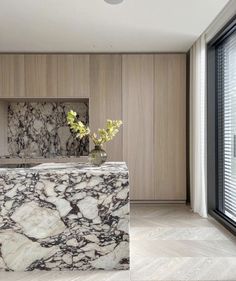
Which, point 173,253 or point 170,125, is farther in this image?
point 170,125

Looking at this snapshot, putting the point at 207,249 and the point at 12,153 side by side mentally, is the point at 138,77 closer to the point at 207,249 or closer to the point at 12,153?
the point at 12,153

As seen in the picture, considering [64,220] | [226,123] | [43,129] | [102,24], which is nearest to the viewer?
[64,220]

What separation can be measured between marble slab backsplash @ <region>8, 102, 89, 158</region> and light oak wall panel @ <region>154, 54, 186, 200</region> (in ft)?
4.32

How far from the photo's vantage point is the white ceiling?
10.7ft

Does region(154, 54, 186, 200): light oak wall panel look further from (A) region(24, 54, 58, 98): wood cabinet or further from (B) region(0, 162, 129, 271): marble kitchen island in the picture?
(B) region(0, 162, 129, 271): marble kitchen island

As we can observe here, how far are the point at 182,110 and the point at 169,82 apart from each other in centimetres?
50

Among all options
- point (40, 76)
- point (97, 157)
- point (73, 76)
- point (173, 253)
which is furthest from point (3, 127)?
point (173, 253)

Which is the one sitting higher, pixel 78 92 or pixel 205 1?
pixel 205 1

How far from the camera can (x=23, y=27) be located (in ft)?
12.7

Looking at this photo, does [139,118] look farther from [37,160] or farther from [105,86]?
[37,160]

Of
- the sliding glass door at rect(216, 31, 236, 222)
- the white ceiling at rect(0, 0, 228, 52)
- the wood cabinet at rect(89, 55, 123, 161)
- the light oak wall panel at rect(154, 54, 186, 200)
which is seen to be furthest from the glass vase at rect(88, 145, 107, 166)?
the light oak wall panel at rect(154, 54, 186, 200)

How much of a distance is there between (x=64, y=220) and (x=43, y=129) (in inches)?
127

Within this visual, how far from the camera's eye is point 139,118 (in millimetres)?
4992

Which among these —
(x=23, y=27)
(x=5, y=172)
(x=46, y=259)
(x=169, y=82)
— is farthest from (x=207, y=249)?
(x=23, y=27)
